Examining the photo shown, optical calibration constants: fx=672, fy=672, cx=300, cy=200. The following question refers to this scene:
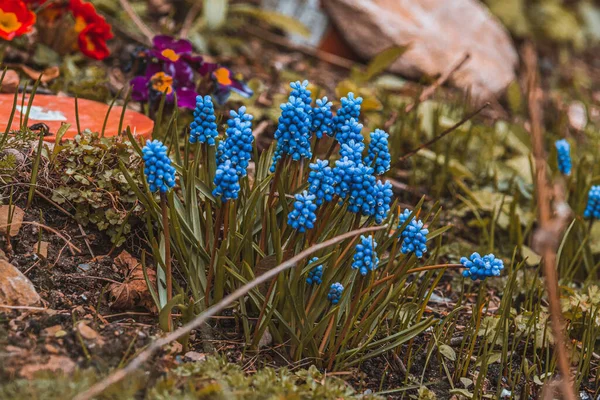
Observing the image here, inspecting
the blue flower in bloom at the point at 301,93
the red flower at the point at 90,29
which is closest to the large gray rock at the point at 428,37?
the red flower at the point at 90,29

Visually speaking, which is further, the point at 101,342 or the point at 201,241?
the point at 201,241

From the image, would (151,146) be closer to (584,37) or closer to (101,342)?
(101,342)

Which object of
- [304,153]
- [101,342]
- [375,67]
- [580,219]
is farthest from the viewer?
[375,67]

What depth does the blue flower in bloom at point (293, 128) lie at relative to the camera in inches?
77.2

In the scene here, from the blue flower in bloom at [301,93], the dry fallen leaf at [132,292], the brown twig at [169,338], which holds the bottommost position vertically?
the dry fallen leaf at [132,292]

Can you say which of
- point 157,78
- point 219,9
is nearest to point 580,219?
point 157,78

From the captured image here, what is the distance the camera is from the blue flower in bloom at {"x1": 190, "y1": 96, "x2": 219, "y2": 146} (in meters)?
2.06

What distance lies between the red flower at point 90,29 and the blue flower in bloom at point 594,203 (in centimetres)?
251

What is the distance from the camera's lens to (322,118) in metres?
2.14

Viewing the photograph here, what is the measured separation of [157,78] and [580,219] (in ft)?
6.53

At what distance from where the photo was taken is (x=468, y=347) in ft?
7.64

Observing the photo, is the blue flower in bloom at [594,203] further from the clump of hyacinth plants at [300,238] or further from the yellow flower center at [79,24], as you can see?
the yellow flower center at [79,24]

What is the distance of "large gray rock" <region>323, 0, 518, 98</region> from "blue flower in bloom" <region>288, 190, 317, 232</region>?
11.0 feet

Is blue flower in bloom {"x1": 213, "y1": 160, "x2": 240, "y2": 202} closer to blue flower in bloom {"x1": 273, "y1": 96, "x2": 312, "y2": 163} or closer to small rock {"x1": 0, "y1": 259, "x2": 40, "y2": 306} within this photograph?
blue flower in bloom {"x1": 273, "y1": 96, "x2": 312, "y2": 163}
